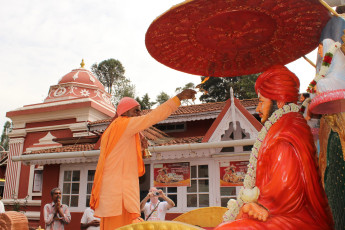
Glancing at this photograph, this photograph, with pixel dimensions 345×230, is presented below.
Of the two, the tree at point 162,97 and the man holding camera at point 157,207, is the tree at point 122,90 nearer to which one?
the tree at point 162,97

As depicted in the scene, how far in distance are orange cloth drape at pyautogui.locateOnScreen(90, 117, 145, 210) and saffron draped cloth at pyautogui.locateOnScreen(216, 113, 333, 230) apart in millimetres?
1448

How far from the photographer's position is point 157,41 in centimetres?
262

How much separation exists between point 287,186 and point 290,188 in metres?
0.02

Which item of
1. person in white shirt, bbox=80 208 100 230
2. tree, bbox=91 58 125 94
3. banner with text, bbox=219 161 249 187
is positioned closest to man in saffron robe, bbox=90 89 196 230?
person in white shirt, bbox=80 208 100 230

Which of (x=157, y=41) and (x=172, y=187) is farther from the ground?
(x=157, y=41)

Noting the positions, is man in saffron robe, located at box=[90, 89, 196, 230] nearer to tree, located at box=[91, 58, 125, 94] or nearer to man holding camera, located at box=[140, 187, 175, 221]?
man holding camera, located at box=[140, 187, 175, 221]

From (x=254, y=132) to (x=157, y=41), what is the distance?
7137mm

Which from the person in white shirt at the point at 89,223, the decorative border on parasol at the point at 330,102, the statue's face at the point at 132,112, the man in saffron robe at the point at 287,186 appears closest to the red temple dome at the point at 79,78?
the person in white shirt at the point at 89,223

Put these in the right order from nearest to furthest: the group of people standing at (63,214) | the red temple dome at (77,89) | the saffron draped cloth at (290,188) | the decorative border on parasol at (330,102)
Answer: the decorative border on parasol at (330,102) < the saffron draped cloth at (290,188) < the group of people standing at (63,214) < the red temple dome at (77,89)

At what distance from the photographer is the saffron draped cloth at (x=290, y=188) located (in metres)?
1.63

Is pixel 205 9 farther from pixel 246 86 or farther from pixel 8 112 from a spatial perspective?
pixel 246 86

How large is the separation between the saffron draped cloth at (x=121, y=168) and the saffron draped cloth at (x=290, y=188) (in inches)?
48.5

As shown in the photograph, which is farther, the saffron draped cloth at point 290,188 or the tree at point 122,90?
the tree at point 122,90

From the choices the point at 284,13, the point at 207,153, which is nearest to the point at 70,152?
the point at 207,153
